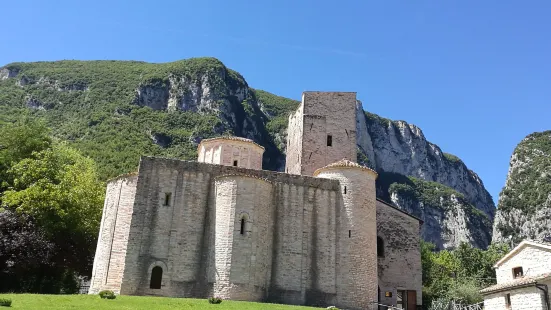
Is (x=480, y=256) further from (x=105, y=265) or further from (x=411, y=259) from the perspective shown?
(x=105, y=265)

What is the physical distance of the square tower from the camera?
1493 inches

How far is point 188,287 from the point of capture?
88.7ft

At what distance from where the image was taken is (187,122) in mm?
103000

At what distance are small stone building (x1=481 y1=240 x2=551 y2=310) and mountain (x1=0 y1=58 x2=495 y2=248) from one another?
159ft

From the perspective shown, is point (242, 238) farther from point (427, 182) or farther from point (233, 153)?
point (427, 182)

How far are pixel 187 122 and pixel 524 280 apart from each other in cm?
8366

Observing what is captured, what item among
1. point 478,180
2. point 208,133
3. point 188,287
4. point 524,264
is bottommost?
point 188,287

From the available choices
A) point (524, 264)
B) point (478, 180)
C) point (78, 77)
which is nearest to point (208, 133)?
point (78, 77)

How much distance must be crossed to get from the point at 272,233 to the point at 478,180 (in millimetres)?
163506

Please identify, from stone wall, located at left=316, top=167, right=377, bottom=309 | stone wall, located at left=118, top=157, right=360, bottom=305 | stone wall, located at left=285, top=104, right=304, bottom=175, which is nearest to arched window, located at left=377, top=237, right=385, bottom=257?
stone wall, located at left=316, top=167, right=377, bottom=309

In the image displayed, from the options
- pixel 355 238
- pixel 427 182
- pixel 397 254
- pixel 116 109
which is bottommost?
pixel 397 254

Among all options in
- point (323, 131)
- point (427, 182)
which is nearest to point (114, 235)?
point (323, 131)

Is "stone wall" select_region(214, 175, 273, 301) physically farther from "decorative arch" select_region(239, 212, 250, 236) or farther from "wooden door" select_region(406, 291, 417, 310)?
"wooden door" select_region(406, 291, 417, 310)

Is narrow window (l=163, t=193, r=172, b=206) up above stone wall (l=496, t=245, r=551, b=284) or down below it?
above
